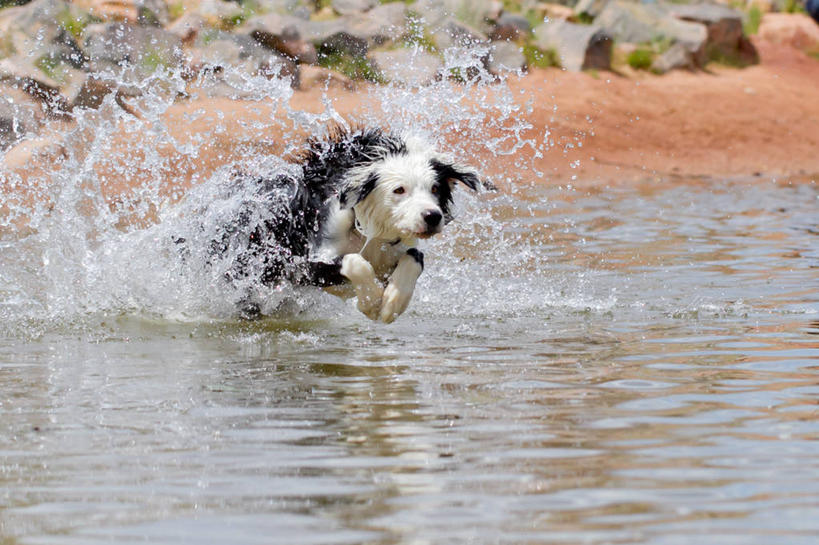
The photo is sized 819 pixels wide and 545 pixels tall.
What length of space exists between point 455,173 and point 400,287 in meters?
0.65

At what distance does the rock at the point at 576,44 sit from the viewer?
18.7 metres

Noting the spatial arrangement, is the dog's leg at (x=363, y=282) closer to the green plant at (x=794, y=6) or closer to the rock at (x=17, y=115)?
the rock at (x=17, y=115)

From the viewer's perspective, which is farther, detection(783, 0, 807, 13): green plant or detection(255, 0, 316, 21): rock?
detection(783, 0, 807, 13): green plant

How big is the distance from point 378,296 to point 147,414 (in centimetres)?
193

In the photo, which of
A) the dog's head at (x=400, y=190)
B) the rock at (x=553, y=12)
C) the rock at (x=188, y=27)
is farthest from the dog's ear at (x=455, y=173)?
the rock at (x=553, y=12)

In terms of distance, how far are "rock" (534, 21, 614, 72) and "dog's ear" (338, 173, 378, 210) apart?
41.7 ft

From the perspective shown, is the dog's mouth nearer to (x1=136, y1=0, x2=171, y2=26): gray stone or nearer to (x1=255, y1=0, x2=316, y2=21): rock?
(x1=136, y1=0, x2=171, y2=26): gray stone

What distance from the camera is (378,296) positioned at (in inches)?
249

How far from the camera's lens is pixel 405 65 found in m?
16.5

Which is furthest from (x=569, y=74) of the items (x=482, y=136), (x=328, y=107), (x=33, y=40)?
(x=328, y=107)

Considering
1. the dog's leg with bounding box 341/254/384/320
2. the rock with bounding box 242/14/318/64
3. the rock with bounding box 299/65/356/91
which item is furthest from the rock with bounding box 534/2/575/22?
the dog's leg with bounding box 341/254/384/320

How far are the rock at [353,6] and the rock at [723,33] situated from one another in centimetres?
532

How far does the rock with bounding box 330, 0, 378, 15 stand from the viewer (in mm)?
18484

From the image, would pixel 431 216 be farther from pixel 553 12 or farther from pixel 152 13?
pixel 553 12
